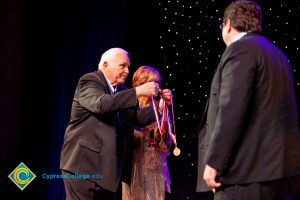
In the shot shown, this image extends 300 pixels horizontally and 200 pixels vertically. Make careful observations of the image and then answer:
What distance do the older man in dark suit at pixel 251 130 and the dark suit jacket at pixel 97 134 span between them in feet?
2.58

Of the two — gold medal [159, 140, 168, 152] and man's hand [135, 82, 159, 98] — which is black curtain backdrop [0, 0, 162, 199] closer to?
gold medal [159, 140, 168, 152]

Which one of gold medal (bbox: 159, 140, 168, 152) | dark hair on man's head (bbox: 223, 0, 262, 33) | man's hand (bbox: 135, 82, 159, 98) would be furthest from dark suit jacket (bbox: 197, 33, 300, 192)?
gold medal (bbox: 159, 140, 168, 152)

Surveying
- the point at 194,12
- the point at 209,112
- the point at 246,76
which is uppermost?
the point at 194,12

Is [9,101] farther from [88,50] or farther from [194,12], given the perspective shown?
[194,12]

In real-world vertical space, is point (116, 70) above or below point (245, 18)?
below

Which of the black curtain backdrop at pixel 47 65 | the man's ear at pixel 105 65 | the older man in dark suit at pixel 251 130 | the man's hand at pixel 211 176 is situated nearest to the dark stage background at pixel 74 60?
the black curtain backdrop at pixel 47 65

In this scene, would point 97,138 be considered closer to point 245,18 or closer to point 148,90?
point 148,90

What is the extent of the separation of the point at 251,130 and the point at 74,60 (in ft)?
9.25

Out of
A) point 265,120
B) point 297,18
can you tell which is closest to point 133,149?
point 265,120

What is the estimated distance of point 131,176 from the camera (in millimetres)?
2844

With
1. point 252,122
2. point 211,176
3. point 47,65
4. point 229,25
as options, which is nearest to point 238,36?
point 229,25

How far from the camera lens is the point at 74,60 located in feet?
13.9

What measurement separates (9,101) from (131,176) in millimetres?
2031

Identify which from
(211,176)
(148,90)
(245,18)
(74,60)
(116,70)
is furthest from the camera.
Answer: (74,60)
